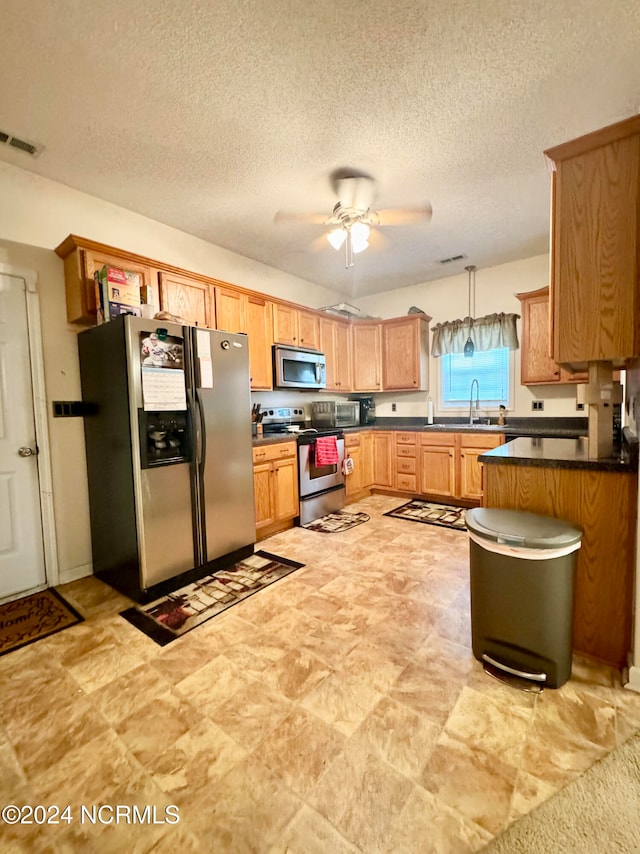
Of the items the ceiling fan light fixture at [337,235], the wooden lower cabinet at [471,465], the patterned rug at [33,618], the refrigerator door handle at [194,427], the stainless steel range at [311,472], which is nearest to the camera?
the patterned rug at [33,618]

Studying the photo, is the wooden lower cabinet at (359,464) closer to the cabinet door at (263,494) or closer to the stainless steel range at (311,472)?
the stainless steel range at (311,472)

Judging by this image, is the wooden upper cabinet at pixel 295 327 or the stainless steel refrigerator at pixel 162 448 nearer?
the stainless steel refrigerator at pixel 162 448

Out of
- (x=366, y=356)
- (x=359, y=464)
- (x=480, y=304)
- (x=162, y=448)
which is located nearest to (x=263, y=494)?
(x=162, y=448)

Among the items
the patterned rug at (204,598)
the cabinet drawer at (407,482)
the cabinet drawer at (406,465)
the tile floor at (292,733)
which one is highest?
the cabinet drawer at (406,465)

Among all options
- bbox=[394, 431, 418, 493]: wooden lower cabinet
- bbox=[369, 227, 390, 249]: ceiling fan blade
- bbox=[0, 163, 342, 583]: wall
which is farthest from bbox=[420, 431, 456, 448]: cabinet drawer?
bbox=[0, 163, 342, 583]: wall

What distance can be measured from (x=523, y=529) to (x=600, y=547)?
0.44 metres

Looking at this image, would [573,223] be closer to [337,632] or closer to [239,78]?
[239,78]

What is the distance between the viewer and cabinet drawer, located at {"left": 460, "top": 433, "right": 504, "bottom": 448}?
3.87 meters

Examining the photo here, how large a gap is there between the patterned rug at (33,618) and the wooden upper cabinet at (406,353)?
408 centimetres

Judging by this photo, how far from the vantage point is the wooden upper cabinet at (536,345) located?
12.5 feet

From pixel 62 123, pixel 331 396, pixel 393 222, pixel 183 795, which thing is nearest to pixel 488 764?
pixel 183 795

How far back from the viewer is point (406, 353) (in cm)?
480

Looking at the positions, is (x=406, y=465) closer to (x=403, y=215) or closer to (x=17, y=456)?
(x=403, y=215)

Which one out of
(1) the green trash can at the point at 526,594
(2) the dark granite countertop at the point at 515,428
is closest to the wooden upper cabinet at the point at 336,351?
(2) the dark granite countertop at the point at 515,428
